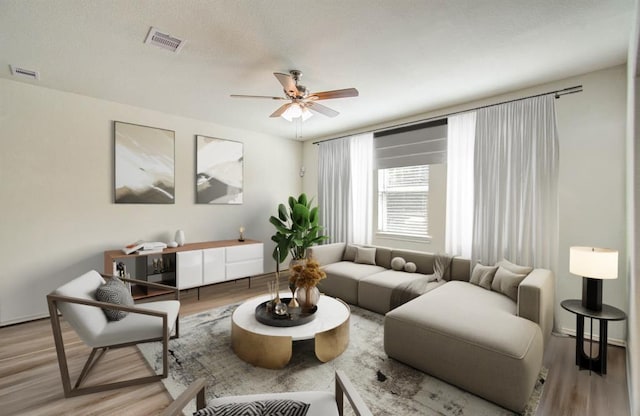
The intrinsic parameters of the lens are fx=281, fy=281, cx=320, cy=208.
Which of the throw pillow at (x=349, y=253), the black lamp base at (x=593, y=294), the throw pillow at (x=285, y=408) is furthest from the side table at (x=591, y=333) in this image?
the throw pillow at (x=349, y=253)

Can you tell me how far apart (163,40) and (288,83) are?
1032 mm

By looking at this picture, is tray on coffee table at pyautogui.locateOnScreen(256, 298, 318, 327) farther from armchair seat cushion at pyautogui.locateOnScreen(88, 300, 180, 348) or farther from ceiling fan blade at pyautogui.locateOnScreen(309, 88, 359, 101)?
ceiling fan blade at pyautogui.locateOnScreen(309, 88, 359, 101)

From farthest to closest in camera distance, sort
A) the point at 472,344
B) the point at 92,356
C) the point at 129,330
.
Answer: the point at 92,356 < the point at 129,330 < the point at 472,344

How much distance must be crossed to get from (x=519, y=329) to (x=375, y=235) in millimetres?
2873

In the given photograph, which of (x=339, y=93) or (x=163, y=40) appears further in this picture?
(x=339, y=93)

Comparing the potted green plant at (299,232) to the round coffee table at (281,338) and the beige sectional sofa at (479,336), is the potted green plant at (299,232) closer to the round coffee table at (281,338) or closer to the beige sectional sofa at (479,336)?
the beige sectional sofa at (479,336)

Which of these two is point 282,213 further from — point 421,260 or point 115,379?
point 115,379

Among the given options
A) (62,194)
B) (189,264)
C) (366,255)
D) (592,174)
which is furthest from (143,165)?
(592,174)

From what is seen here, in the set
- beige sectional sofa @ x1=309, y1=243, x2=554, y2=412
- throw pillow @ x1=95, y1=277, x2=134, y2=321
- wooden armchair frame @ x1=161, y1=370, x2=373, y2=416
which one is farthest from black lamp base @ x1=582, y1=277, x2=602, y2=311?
throw pillow @ x1=95, y1=277, x2=134, y2=321

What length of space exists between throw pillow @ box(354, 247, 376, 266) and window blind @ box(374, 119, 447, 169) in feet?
4.47

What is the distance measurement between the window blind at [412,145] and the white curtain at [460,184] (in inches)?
5.5

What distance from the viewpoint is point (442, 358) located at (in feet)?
6.78

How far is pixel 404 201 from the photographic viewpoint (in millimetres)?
4469

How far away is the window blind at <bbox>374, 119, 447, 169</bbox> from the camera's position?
3939mm
